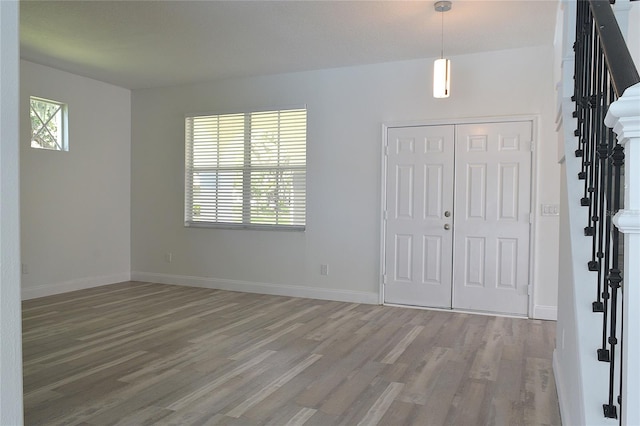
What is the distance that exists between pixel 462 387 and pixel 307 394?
39.0 inches

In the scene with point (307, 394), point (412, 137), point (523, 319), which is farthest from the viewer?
point (412, 137)

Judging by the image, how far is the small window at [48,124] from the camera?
18.8 feet

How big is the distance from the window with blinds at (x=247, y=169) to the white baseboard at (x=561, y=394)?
3.42 m

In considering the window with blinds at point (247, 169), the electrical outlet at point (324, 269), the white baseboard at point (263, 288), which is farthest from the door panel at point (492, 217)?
the window with blinds at point (247, 169)

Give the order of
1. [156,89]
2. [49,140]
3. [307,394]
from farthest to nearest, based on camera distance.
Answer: [156,89]
[49,140]
[307,394]

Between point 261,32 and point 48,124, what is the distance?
3223 millimetres

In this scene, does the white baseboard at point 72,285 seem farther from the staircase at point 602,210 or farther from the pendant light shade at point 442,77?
the staircase at point 602,210

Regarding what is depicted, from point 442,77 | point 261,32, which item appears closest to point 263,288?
point 261,32

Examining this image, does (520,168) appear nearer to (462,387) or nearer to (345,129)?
(345,129)

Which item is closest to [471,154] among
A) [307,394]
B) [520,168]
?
[520,168]

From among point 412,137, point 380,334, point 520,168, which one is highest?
point 412,137

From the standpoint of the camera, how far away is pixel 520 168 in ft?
16.2

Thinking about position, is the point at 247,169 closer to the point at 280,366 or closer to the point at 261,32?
the point at 261,32

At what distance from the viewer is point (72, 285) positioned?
6.16 metres
